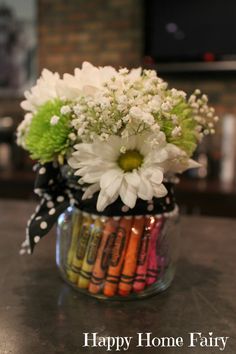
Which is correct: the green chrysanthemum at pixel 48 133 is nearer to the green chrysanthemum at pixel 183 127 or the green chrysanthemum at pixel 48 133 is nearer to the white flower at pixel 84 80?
the white flower at pixel 84 80

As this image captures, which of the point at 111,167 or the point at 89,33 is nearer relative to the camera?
the point at 111,167

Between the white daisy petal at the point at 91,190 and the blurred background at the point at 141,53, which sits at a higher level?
the blurred background at the point at 141,53

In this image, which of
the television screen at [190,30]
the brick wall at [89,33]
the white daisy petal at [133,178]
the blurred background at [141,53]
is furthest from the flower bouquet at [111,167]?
the brick wall at [89,33]

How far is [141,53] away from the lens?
2.80m

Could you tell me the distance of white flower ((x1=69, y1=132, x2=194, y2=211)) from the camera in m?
0.74

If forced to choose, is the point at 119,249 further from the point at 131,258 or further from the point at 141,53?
the point at 141,53

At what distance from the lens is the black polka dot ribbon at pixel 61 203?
2.74 feet

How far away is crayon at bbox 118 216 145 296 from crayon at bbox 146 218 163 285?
0.12 ft

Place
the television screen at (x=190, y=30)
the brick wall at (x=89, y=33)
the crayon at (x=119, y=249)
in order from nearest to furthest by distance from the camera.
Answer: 1. the crayon at (x=119, y=249)
2. the television screen at (x=190, y=30)
3. the brick wall at (x=89, y=33)

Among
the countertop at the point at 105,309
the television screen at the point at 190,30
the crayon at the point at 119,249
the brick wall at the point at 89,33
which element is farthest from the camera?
the brick wall at the point at 89,33

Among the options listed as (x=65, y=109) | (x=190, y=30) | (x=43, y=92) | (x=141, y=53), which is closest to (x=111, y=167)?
(x=65, y=109)

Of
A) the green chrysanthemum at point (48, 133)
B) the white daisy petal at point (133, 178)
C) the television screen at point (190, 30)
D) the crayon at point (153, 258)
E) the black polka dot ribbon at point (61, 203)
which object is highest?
the television screen at point (190, 30)

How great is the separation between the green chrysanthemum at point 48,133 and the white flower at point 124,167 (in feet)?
0.18

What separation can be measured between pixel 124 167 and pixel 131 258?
0.20 m
